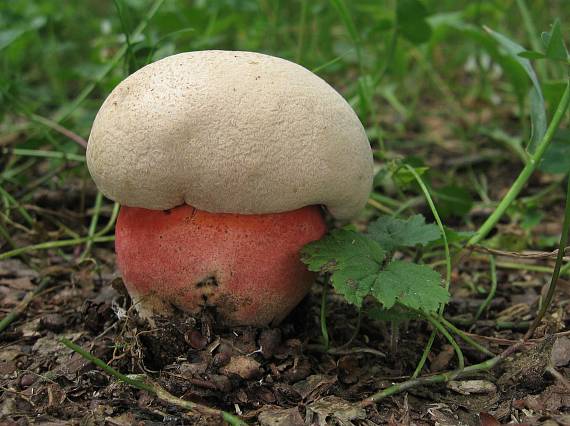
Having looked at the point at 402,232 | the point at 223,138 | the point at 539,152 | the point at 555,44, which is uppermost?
the point at 555,44

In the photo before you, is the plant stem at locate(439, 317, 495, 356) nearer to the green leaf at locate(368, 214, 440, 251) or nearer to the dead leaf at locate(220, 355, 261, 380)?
the green leaf at locate(368, 214, 440, 251)

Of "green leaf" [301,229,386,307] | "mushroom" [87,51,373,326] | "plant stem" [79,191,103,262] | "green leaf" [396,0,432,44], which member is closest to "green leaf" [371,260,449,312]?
"green leaf" [301,229,386,307]

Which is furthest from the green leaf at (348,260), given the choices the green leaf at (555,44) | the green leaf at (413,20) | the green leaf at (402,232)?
the green leaf at (413,20)

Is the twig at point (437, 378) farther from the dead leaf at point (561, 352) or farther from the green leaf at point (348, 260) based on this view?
the green leaf at point (348, 260)

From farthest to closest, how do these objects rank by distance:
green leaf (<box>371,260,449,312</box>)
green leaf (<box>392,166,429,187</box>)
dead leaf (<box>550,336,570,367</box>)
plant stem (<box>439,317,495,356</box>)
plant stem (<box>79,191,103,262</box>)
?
plant stem (<box>79,191,103,262</box>)
green leaf (<box>392,166,429,187</box>)
plant stem (<box>439,317,495,356</box>)
dead leaf (<box>550,336,570,367</box>)
green leaf (<box>371,260,449,312</box>)

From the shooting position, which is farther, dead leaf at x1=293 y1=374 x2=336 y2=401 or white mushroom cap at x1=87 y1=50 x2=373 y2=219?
dead leaf at x1=293 y1=374 x2=336 y2=401

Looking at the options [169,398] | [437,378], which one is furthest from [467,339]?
[169,398]

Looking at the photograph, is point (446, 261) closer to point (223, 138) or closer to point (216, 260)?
point (216, 260)
